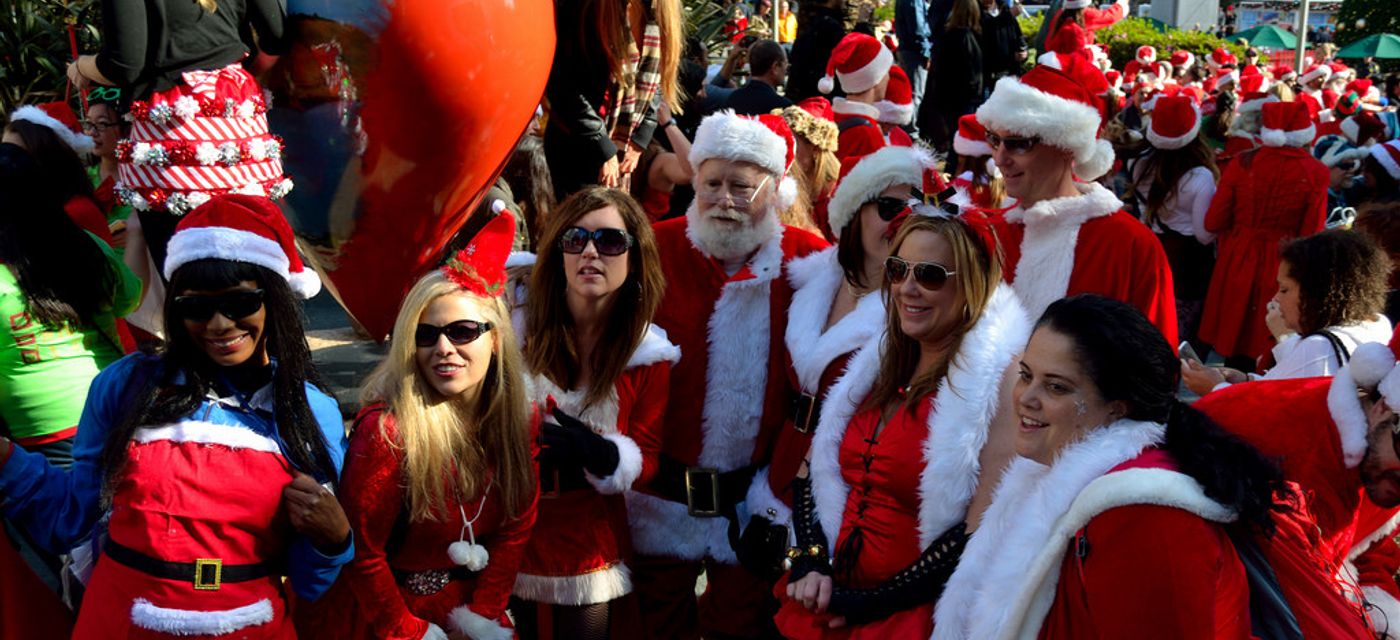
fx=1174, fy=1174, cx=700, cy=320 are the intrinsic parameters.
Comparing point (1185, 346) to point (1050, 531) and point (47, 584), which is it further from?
point (47, 584)

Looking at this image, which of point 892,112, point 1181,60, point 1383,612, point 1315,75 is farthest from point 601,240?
point 1181,60

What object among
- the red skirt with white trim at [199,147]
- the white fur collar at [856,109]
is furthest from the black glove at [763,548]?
the white fur collar at [856,109]

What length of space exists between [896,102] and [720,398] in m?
3.78

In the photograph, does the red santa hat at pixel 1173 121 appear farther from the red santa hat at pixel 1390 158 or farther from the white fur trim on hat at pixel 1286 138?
the red santa hat at pixel 1390 158

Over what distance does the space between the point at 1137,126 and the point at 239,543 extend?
11.2m

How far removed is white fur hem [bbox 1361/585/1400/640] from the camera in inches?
114

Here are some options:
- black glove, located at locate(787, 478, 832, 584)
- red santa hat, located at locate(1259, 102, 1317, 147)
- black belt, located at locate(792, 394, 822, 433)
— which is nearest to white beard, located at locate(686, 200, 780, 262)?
black belt, located at locate(792, 394, 822, 433)

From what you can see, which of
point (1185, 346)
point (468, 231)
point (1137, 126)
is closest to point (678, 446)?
point (468, 231)

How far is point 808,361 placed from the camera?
3260mm

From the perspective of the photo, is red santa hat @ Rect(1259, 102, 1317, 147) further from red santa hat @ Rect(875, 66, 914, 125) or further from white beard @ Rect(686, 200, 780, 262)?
white beard @ Rect(686, 200, 780, 262)

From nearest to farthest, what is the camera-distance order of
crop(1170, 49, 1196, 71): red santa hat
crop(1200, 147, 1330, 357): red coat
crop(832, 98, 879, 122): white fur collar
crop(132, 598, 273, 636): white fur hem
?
crop(132, 598, 273, 636): white fur hem
crop(832, 98, 879, 122): white fur collar
crop(1200, 147, 1330, 357): red coat
crop(1170, 49, 1196, 71): red santa hat

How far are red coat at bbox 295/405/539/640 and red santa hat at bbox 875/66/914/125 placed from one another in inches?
167

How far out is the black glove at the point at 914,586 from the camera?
2527 millimetres

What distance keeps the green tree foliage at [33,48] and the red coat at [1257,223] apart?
6.31 metres
